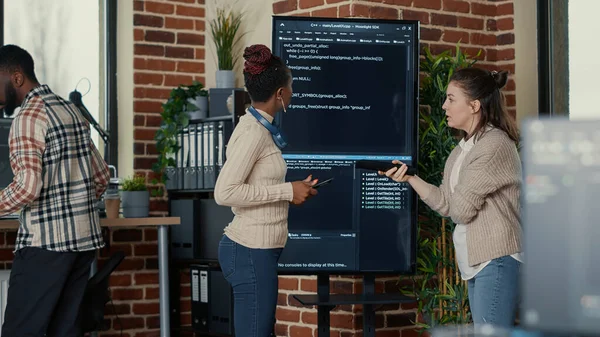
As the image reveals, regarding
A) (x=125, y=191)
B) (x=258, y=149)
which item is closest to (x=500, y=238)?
(x=258, y=149)

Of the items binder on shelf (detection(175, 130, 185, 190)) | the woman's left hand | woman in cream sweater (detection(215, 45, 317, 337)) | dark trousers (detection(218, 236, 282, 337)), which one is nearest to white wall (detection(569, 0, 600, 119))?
the woman's left hand

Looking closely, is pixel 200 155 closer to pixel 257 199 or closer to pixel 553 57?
pixel 553 57

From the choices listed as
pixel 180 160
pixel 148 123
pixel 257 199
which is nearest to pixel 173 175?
pixel 180 160

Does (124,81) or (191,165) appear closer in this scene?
(191,165)

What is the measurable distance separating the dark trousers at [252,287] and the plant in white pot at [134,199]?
2.25 meters

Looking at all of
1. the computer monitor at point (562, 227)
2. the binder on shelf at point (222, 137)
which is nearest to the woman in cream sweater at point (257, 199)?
the computer monitor at point (562, 227)

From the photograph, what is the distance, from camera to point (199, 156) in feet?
16.9

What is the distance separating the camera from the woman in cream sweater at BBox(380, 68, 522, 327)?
302 cm

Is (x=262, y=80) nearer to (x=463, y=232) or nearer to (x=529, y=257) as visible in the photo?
(x=463, y=232)

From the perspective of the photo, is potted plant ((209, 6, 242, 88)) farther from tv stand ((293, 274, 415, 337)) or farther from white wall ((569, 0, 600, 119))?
white wall ((569, 0, 600, 119))

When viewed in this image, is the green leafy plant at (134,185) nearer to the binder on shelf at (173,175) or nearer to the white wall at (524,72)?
the binder on shelf at (173,175)

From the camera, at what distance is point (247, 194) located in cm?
285

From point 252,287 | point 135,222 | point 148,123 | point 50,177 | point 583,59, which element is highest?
point 583,59

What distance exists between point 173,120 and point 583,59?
2.34 metres
